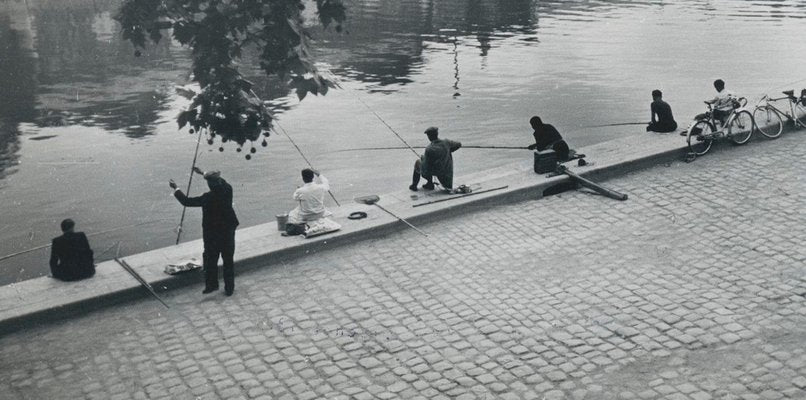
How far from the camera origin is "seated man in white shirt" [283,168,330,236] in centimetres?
1239

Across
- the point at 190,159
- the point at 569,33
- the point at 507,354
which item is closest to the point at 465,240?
the point at 507,354

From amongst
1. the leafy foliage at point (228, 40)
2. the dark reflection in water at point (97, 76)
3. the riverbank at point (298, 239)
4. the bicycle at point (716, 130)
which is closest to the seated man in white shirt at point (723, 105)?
the bicycle at point (716, 130)

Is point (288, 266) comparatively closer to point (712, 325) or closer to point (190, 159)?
point (712, 325)

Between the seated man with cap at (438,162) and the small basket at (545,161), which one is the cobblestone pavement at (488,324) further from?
the small basket at (545,161)

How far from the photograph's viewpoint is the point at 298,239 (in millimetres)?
12125

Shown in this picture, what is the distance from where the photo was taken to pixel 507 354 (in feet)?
29.4

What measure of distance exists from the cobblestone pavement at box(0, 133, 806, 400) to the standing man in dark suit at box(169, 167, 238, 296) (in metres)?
0.42

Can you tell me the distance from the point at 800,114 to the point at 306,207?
12.0m

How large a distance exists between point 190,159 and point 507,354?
50.1 ft

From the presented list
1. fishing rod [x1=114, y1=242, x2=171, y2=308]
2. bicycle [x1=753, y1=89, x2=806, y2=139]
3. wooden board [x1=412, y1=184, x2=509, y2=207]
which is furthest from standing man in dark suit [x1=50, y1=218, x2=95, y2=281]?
bicycle [x1=753, y1=89, x2=806, y2=139]

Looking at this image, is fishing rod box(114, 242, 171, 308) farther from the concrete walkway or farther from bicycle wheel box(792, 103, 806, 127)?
bicycle wheel box(792, 103, 806, 127)

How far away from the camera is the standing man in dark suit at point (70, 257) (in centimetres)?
1072

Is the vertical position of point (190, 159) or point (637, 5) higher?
point (637, 5)

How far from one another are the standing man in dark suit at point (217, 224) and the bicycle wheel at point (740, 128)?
1083cm
